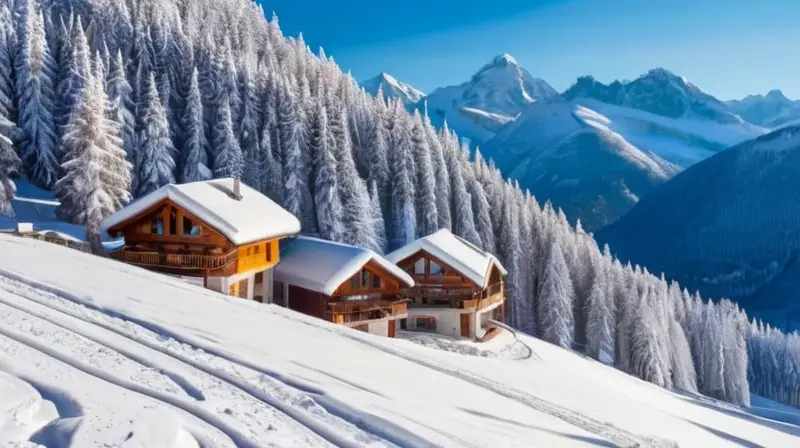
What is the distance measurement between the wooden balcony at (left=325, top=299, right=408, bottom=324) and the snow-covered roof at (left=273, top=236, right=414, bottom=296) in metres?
1.49

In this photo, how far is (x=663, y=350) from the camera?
6700 centimetres

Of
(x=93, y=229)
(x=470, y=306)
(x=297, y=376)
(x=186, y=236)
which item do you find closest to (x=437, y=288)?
(x=470, y=306)

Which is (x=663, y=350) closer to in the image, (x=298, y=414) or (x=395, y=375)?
(x=395, y=375)

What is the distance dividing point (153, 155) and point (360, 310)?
31185 millimetres

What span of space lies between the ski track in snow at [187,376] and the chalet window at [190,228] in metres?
16.1

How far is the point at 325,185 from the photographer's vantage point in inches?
2665

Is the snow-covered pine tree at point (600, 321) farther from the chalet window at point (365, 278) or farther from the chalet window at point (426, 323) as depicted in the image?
the chalet window at point (365, 278)

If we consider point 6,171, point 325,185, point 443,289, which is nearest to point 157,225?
point 6,171

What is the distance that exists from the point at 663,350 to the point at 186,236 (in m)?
53.8

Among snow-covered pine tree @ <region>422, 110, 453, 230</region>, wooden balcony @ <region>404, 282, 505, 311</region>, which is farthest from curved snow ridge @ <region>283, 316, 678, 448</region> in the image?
→ snow-covered pine tree @ <region>422, 110, 453, 230</region>

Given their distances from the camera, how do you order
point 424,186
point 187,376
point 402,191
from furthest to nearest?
1. point 424,186
2. point 402,191
3. point 187,376

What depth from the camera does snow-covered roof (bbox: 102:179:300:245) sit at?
31859mm

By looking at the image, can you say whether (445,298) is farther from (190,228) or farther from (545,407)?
(545,407)

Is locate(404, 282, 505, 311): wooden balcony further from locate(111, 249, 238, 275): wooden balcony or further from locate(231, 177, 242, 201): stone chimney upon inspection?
locate(111, 249, 238, 275): wooden balcony
